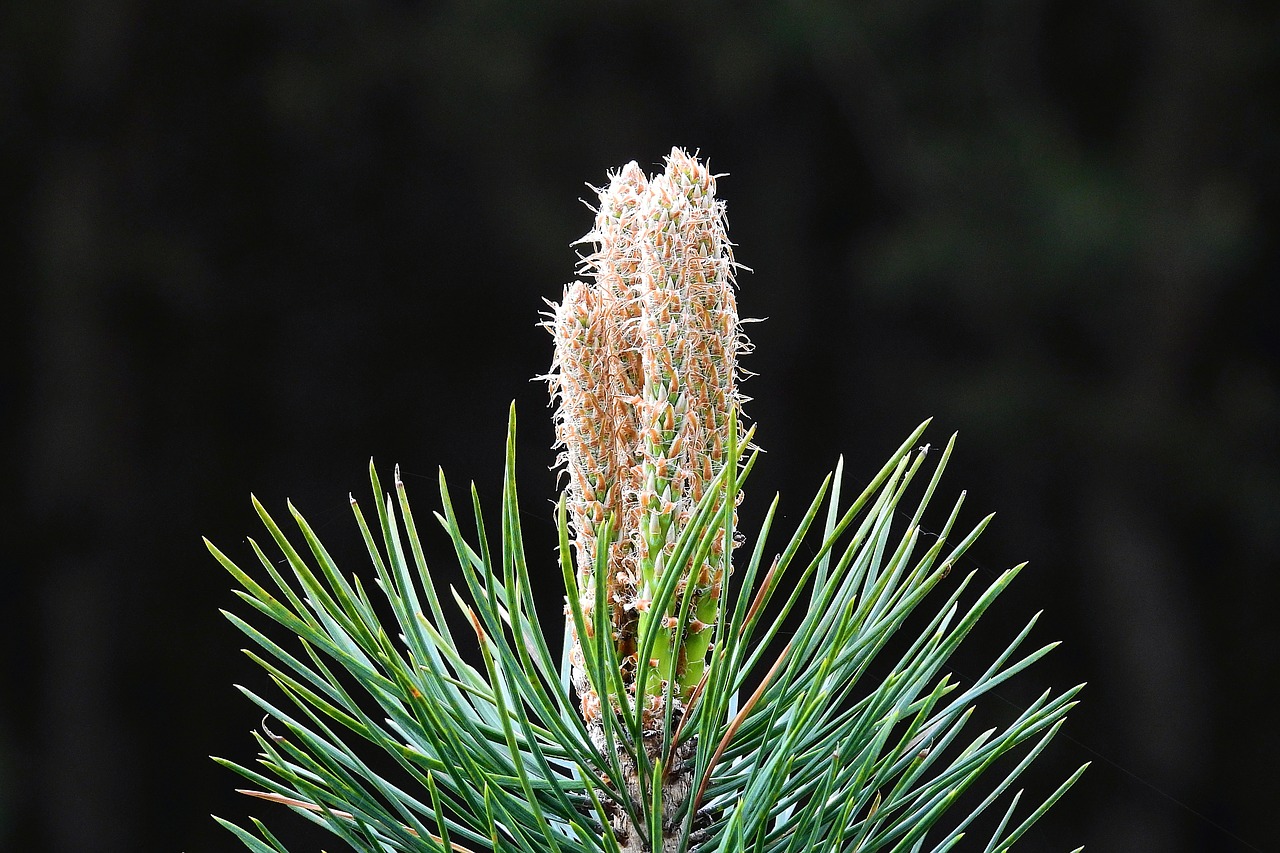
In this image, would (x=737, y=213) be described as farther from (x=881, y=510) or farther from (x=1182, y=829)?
(x=881, y=510)

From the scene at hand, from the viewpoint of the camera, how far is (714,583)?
0.32m

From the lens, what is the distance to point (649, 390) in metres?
0.30

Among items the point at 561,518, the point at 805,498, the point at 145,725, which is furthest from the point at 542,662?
the point at 145,725

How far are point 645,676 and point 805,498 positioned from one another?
1957 mm

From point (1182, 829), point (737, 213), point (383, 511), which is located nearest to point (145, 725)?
point (737, 213)

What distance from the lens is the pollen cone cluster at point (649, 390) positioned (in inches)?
11.8

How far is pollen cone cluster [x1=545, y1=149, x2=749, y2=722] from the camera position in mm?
299

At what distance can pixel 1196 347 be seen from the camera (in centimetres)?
274

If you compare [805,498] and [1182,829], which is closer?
[805,498]

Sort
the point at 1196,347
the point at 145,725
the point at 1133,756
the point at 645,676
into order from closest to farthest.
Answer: the point at 645,676
the point at 145,725
the point at 1133,756
the point at 1196,347

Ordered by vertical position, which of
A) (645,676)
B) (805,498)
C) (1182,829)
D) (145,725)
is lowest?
(1182,829)

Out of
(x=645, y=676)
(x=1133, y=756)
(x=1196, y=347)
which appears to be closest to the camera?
(x=645, y=676)

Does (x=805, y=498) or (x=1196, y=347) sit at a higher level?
(x=1196, y=347)

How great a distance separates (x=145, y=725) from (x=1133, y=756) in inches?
72.3
